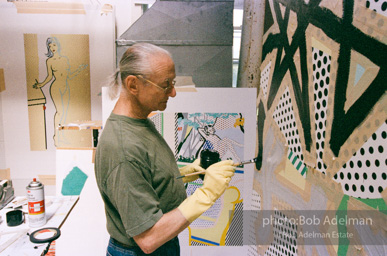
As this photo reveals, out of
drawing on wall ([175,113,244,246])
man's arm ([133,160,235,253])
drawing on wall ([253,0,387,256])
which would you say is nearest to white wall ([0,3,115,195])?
drawing on wall ([175,113,244,246])

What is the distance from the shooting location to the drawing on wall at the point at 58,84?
2260 millimetres

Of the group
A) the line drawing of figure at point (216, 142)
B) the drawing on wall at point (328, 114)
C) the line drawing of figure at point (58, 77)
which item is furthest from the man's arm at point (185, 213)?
the line drawing of figure at point (58, 77)

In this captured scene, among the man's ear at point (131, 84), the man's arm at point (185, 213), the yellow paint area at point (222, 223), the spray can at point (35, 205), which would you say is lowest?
the yellow paint area at point (222, 223)

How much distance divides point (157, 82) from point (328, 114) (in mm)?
674

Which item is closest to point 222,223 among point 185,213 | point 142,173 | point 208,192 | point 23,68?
point 208,192

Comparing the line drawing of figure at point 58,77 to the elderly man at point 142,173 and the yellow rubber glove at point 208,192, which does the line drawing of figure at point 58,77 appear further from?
the yellow rubber glove at point 208,192

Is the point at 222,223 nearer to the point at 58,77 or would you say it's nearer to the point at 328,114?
the point at 328,114

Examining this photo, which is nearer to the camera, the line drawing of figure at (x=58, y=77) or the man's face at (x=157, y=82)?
the man's face at (x=157, y=82)

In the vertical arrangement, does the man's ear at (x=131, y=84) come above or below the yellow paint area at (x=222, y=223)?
above

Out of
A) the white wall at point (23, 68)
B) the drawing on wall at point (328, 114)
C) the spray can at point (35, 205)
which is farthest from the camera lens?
the white wall at point (23, 68)

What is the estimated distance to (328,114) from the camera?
3.21 feet

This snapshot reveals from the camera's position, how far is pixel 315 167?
107 cm

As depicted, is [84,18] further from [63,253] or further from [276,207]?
[276,207]

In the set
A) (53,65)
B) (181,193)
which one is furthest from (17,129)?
(181,193)
